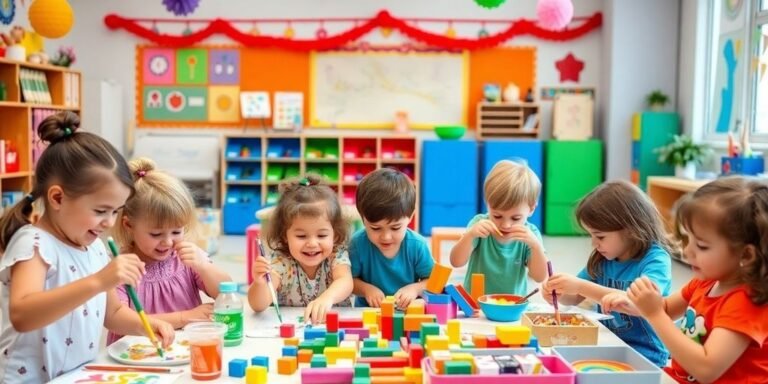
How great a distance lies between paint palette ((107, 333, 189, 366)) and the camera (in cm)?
144

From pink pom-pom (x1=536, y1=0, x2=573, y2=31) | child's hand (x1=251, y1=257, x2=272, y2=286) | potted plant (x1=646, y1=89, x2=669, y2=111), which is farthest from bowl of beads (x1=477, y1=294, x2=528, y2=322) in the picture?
potted plant (x1=646, y1=89, x2=669, y2=111)

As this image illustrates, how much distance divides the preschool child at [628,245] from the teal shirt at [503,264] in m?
0.31

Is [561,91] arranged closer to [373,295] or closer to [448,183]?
[448,183]

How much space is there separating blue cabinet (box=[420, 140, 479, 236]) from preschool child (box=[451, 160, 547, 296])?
444 cm

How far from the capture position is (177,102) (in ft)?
23.8

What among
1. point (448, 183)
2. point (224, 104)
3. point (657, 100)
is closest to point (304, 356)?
point (448, 183)

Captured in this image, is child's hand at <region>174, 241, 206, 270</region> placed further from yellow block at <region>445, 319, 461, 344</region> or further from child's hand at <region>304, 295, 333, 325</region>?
yellow block at <region>445, 319, 461, 344</region>

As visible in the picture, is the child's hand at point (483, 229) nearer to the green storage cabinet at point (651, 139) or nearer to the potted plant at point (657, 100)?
the green storage cabinet at point (651, 139)

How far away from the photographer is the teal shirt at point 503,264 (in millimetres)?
2297

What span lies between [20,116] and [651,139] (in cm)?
516

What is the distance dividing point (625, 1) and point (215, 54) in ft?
12.6

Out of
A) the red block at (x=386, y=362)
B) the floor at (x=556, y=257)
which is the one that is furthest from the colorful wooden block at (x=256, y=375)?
the floor at (x=556, y=257)

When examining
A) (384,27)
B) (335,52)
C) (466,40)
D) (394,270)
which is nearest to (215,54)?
(335,52)

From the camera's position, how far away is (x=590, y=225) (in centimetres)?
195
